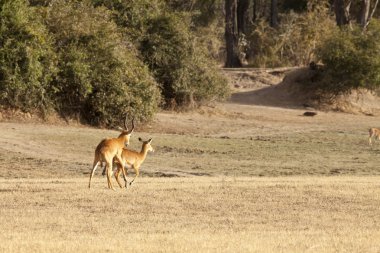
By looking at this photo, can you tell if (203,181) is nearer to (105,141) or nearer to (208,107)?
(105,141)

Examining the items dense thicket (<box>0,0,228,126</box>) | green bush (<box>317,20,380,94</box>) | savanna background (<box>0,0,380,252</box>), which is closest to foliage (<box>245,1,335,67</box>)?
savanna background (<box>0,0,380,252</box>)

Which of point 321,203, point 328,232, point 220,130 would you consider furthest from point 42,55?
point 328,232

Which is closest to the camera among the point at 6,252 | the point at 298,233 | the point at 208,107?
the point at 6,252

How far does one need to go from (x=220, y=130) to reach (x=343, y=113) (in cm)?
1106

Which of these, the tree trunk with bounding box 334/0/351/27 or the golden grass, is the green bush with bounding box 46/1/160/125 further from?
the tree trunk with bounding box 334/0/351/27

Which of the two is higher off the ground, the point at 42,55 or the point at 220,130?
the point at 42,55

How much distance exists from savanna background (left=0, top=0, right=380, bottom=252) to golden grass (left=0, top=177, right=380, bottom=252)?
3cm

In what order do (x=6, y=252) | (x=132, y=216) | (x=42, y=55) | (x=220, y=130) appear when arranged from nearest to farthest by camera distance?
(x=6, y=252) → (x=132, y=216) → (x=42, y=55) → (x=220, y=130)

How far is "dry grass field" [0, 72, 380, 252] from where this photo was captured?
1281 cm

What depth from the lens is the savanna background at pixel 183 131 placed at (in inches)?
555

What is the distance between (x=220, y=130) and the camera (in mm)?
36656

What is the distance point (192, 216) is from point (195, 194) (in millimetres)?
2685

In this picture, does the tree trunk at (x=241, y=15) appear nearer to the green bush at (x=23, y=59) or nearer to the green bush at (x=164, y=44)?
the green bush at (x=164, y=44)

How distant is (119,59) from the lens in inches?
1378
